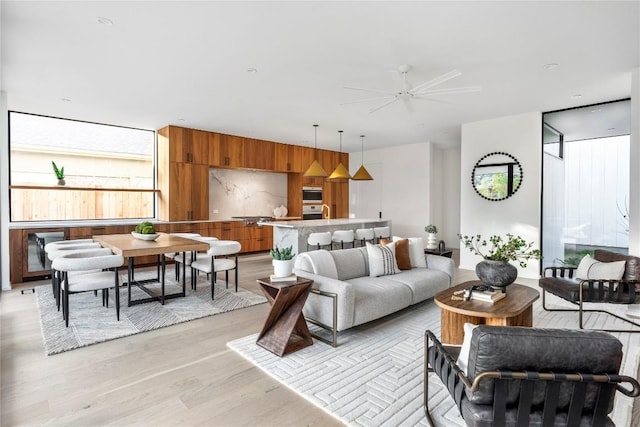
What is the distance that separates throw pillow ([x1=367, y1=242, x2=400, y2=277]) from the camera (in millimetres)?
3912

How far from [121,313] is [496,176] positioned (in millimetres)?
6078

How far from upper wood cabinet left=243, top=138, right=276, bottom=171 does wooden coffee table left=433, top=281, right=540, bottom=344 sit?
A: 5.96m

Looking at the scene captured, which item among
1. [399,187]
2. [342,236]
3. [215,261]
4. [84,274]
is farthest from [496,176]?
[84,274]

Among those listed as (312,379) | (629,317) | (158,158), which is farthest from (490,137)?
(158,158)

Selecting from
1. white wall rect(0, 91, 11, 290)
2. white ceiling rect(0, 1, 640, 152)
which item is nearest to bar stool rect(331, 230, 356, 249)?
white ceiling rect(0, 1, 640, 152)

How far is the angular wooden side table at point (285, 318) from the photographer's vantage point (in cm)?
278

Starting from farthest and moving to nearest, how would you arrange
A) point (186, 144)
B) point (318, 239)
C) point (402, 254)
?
point (186, 144) → point (318, 239) → point (402, 254)

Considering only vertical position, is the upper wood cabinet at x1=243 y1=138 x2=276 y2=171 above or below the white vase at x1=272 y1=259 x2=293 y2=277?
above

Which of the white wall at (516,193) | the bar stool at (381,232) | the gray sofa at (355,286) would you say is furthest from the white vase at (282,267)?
the white wall at (516,193)

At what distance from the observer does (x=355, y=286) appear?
11.3 ft

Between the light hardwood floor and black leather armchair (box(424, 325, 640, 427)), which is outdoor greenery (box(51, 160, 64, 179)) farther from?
black leather armchair (box(424, 325, 640, 427))

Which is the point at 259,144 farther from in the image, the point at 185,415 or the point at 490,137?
the point at 185,415

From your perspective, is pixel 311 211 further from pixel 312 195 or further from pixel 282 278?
pixel 282 278

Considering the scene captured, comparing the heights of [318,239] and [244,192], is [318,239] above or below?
below
